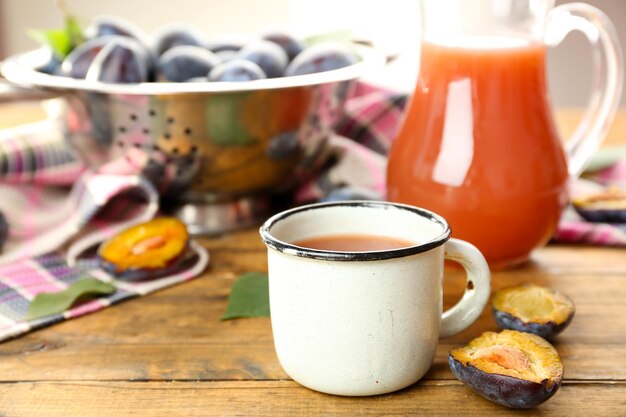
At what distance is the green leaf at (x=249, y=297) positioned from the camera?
74cm

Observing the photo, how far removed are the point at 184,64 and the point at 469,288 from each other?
43cm

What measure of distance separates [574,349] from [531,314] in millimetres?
45

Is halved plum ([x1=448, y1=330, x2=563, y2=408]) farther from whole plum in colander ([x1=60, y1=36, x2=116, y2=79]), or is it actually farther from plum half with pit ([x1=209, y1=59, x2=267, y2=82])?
whole plum in colander ([x1=60, y1=36, x2=116, y2=79])

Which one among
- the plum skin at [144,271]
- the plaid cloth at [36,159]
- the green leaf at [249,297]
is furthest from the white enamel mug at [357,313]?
the plaid cloth at [36,159]

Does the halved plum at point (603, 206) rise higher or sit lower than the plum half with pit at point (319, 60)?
lower

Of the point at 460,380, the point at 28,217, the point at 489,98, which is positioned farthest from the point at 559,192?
the point at 28,217

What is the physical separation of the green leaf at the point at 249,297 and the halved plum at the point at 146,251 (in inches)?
2.9

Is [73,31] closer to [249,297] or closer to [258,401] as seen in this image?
[249,297]

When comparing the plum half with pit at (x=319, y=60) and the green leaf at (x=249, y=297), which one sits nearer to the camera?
the green leaf at (x=249, y=297)

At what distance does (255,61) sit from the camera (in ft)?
2.97

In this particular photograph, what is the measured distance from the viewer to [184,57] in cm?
90

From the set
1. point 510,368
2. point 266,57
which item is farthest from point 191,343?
point 266,57

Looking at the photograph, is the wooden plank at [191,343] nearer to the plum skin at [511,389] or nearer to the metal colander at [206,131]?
the plum skin at [511,389]

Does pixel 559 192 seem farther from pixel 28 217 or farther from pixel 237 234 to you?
pixel 28 217
